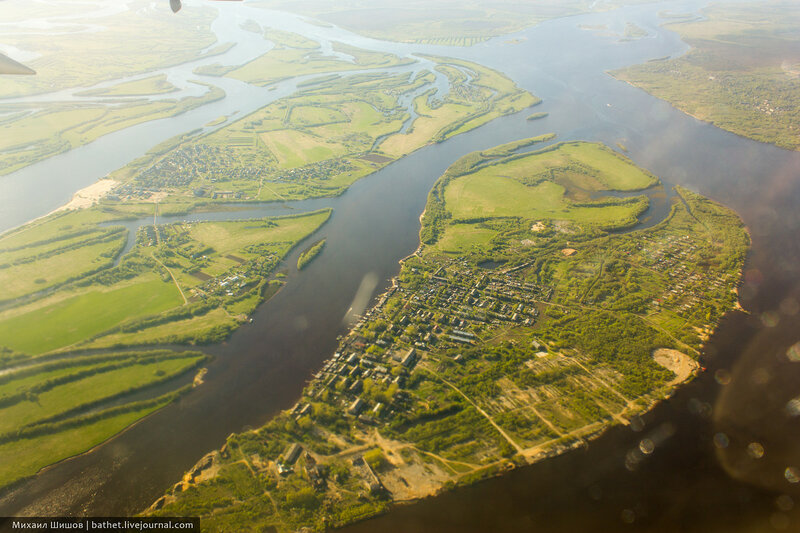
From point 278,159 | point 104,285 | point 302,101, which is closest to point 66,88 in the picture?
point 302,101

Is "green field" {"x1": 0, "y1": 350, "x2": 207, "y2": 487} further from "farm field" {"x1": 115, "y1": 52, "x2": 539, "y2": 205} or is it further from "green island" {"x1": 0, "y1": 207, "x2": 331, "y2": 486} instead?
"farm field" {"x1": 115, "y1": 52, "x2": 539, "y2": 205}

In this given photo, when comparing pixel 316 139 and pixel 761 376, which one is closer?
pixel 761 376

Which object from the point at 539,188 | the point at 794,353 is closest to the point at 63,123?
the point at 539,188

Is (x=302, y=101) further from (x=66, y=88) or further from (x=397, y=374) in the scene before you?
(x=397, y=374)

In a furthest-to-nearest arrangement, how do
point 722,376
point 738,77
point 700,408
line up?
1. point 738,77
2. point 722,376
3. point 700,408

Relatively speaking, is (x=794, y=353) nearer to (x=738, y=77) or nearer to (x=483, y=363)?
(x=483, y=363)

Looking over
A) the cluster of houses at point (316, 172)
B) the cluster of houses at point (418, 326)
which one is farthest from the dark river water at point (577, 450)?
the cluster of houses at point (316, 172)
